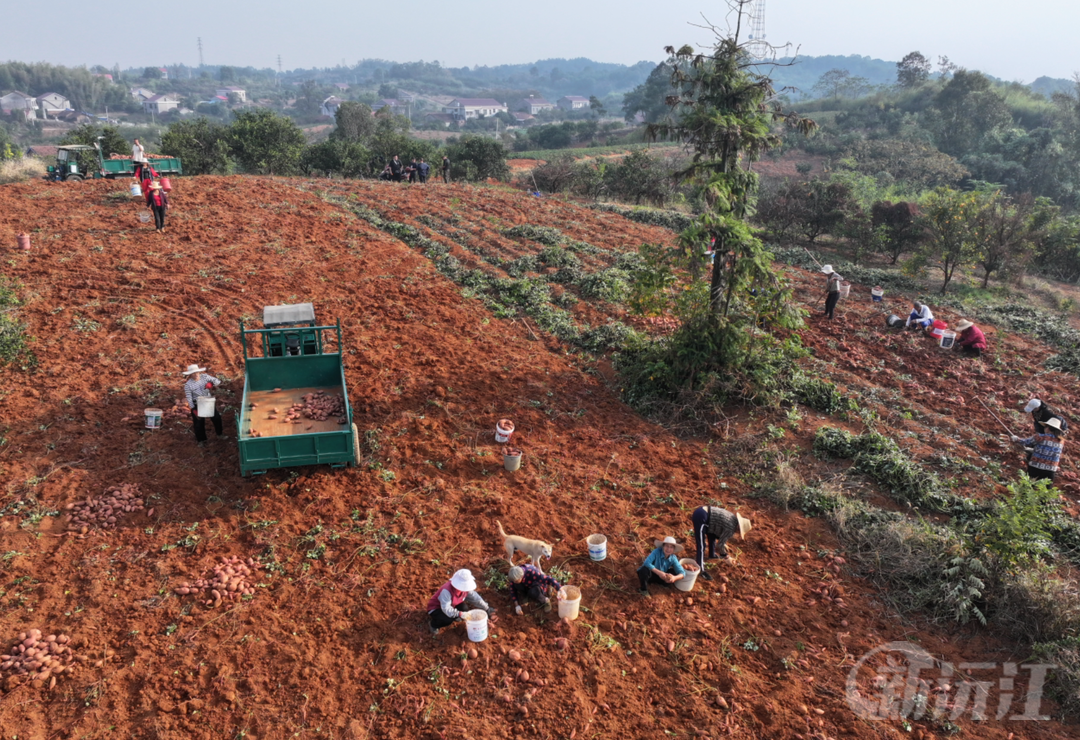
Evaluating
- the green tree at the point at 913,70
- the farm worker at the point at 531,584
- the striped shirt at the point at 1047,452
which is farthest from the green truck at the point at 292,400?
the green tree at the point at 913,70

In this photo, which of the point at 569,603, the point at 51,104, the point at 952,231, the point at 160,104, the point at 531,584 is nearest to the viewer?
the point at 569,603

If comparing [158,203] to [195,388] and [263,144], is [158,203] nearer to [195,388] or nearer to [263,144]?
[195,388]

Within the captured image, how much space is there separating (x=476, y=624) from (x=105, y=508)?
562cm

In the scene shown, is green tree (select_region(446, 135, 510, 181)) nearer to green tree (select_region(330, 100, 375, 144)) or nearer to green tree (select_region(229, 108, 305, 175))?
green tree (select_region(229, 108, 305, 175))

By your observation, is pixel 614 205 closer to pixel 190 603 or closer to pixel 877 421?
pixel 877 421

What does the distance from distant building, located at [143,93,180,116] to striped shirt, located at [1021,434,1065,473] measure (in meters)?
202

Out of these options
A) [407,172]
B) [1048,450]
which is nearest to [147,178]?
[407,172]

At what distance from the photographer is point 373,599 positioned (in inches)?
298

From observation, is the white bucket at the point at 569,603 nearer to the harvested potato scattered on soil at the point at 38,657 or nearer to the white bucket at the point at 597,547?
the white bucket at the point at 597,547

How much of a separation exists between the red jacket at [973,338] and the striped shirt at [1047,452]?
17.3 feet

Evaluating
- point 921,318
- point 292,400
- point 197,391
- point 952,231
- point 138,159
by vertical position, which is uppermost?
point 138,159

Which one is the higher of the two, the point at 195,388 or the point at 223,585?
the point at 195,388

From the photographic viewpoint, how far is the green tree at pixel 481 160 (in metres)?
41.8

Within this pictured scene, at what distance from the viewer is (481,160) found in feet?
140
